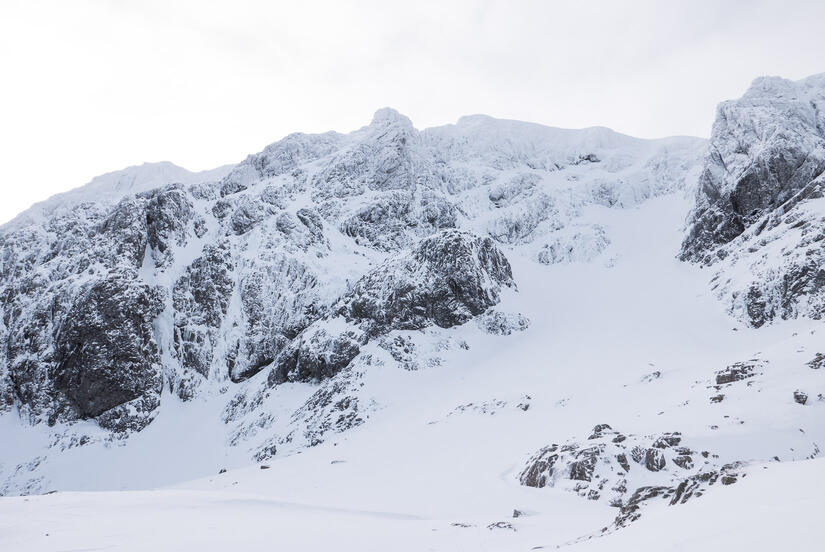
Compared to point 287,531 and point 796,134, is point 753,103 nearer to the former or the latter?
point 796,134

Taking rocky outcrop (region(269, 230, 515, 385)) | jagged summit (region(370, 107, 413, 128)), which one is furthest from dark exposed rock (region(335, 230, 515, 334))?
jagged summit (region(370, 107, 413, 128))

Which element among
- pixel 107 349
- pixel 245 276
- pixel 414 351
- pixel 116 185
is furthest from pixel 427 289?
pixel 116 185

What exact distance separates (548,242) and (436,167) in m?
35.9

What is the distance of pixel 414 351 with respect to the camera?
51.4 meters

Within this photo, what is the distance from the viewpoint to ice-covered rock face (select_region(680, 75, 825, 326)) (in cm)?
4031

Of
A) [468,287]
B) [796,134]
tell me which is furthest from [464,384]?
[796,134]

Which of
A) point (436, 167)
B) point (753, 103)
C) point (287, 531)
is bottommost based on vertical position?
point (287, 531)

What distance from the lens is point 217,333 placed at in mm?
60438

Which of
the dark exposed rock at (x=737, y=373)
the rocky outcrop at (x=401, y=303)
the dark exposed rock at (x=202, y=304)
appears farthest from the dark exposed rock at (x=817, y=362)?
the dark exposed rock at (x=202, y=304)

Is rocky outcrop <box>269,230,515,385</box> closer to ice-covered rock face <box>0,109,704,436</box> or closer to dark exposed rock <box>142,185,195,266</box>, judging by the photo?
ice-covered rock face <box>0,109,704,436</box>

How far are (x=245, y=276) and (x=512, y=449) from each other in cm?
4729

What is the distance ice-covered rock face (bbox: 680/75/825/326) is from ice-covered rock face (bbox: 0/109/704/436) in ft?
71.9

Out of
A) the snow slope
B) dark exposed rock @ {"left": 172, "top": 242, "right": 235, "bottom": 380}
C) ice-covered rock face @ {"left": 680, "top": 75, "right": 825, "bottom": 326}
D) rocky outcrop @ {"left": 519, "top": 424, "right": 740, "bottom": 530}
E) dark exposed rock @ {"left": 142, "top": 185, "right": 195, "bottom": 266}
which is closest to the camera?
rocky outcrop @ {"left": 519, "top": 424, "right": 740, "bottom": 530}

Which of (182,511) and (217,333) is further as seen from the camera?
(217,333)
